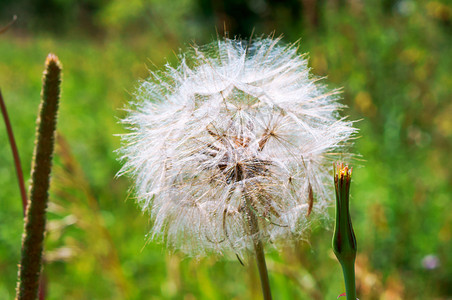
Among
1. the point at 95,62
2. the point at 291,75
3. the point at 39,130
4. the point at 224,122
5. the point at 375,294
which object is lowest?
the point at 375,294

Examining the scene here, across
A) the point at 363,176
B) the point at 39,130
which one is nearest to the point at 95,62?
the point at 363,176

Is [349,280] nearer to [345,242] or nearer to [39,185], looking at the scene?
[345,242]

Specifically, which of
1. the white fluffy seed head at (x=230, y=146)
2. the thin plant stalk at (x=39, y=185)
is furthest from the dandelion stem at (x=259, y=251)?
the thin plant stalk at (x=39, y=185)

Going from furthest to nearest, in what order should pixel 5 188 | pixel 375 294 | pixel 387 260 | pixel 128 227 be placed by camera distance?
1. pixel 5 188
2. pixel 128 227
3. pixel 387 260
4. pixel 375 294

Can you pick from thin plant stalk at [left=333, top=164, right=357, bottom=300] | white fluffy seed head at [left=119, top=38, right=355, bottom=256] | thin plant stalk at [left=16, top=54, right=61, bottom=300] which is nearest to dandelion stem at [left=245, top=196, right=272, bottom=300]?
white fluffy seed head at [left=119, top=38, right=355, bottom=256]

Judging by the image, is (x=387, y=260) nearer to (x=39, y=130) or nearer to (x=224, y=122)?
(x=224, y=122)

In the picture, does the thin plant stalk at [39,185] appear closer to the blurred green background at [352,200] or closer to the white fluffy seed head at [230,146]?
the white fluffy seed head at [230,146]

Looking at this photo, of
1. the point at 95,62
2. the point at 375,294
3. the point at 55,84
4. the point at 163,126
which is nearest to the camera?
the point at 55,84
